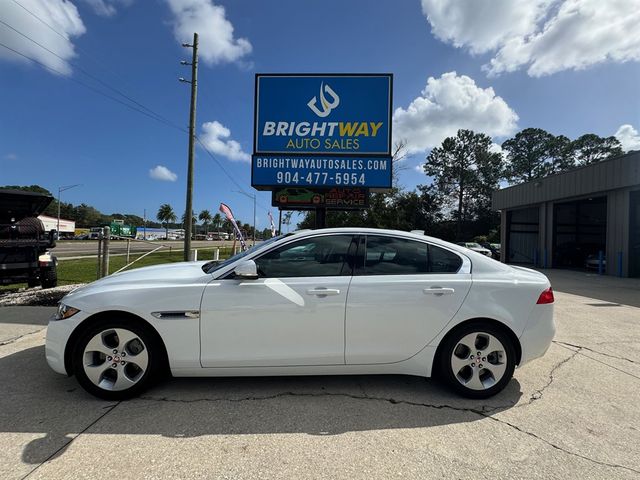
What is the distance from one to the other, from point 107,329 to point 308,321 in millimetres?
1763

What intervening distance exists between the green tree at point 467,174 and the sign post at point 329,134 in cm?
5190

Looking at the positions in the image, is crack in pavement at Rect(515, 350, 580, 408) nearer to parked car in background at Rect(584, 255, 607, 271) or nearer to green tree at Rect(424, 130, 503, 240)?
parked car in background at Rect(584, 255, 607, 271)

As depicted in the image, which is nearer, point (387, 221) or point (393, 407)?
point (393, 407)

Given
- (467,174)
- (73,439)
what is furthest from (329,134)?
(467,174)

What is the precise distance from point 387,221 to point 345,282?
3104 centimetres

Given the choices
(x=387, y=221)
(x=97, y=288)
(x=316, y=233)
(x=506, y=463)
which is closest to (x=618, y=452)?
(x=506, y=463)

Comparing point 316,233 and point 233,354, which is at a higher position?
point 316,233

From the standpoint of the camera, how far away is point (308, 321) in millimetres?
Answer: 3203

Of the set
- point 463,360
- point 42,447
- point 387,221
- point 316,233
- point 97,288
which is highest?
point 387,221

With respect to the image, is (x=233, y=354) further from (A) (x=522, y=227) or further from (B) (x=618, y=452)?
(A) (x=522, y=227)

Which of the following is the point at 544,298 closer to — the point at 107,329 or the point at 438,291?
the point at 438,291

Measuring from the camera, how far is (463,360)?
10.9 feet

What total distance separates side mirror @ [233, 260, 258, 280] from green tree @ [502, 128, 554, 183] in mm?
67229

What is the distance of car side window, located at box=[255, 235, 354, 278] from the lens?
339cm
